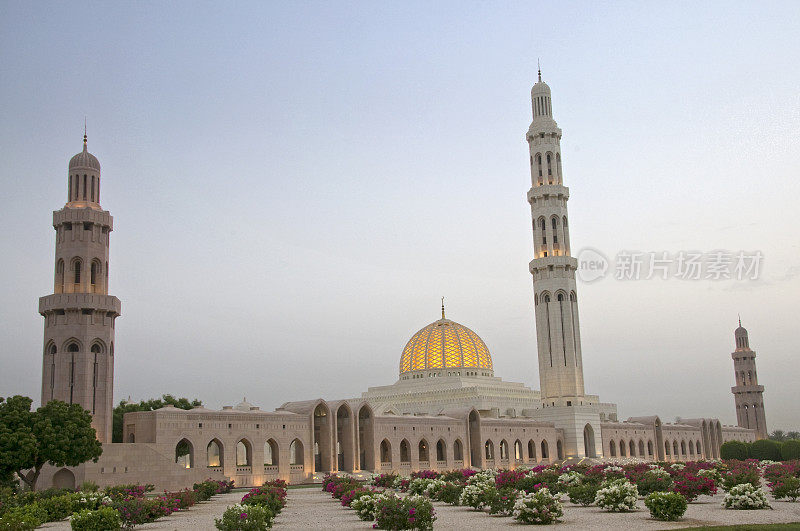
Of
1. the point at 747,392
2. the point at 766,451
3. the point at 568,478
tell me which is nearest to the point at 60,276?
the point at 568,478

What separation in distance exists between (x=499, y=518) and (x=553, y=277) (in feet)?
136

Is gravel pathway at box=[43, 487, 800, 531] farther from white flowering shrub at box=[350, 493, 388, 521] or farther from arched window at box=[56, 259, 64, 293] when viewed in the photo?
arched window at box=[56, 259, 64, 293]

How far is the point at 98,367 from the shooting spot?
39.0 meters

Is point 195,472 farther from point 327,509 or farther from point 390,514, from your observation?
point 390,514

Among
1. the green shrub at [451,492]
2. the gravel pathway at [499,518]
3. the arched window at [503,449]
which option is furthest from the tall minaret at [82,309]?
the arched window at [503,449]

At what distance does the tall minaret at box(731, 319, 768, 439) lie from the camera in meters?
91.8

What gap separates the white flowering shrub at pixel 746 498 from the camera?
74.0 ft

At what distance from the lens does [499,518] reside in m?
22.1

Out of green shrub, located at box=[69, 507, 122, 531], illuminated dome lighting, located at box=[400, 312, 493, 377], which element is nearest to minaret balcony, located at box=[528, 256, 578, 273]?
illuminated dome lighting, located at box=[400, 312, 493, 377]

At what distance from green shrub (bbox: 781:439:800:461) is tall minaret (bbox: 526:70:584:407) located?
596 inches

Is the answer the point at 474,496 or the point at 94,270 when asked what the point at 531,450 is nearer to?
the point at 94,270

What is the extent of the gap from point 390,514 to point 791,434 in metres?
172

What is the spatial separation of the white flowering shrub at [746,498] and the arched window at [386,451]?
30.6 m

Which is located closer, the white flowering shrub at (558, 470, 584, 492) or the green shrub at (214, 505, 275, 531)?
the green shrub at (214, 505, 275, 531)
